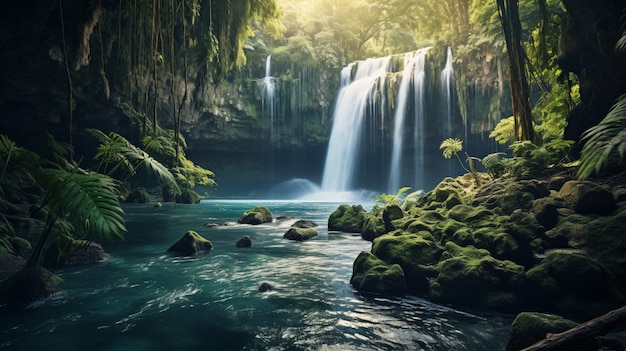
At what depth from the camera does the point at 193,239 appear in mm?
8141

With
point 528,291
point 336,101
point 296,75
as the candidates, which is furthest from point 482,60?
point 528,291

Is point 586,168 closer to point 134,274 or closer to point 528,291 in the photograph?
point 528,291

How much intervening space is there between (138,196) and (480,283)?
24.5 m

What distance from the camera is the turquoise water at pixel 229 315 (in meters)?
3.53

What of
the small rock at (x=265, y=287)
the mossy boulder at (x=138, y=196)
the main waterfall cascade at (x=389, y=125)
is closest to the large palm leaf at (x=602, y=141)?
the small rock at (x=265, y=287)

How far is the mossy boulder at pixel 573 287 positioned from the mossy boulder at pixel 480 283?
0.69 ft

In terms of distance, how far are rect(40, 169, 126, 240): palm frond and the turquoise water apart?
4.83 ft

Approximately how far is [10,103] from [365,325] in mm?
17842

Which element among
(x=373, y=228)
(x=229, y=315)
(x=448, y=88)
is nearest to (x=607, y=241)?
(x=229, y=315)

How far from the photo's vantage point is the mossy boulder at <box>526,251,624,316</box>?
4020mm

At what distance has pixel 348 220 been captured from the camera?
11836mm

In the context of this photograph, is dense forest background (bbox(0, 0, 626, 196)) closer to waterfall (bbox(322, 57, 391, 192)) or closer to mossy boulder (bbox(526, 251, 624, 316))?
waterfall (bbox(322, 57, 391, 192))

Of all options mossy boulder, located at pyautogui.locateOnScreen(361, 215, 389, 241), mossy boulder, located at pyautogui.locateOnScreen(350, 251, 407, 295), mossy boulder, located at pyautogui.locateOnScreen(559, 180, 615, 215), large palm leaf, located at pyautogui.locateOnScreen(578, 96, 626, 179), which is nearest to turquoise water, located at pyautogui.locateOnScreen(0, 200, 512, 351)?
mossy boulder, located at pyautogui.locateOnScreen(350, 251, 407, 295)

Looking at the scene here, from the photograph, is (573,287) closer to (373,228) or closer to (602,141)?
(602,141)
